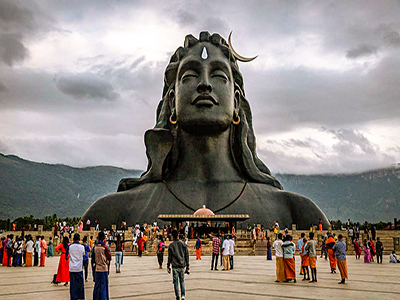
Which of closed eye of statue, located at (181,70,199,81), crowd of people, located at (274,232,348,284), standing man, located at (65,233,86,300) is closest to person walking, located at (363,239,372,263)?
crowd of people, located at (274,232,348,284)

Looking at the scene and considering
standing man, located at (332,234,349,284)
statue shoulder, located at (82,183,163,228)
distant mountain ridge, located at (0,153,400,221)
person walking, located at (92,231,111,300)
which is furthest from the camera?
distant mountain ridge, located at (0,153,400,221)

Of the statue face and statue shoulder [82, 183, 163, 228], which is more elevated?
the statue face

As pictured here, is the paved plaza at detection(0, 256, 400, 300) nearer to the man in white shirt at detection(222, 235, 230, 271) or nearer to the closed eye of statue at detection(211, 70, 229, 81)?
the man in white shirt at detection(222, 235, 230, 271)

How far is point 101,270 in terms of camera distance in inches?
314

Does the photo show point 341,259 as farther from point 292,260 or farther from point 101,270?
point 101,270

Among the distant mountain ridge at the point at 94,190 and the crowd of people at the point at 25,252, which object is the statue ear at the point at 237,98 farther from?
the distant mountain ridge at the point at 94,190

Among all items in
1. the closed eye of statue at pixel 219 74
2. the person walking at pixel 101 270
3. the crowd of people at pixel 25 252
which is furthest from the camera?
the closed eye of statue at pixel 219 74

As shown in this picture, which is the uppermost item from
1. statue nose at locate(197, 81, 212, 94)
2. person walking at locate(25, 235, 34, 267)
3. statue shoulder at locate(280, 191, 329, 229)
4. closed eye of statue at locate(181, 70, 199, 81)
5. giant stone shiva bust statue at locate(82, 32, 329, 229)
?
closed eye of statue at locate(181, 70, 199, 81)

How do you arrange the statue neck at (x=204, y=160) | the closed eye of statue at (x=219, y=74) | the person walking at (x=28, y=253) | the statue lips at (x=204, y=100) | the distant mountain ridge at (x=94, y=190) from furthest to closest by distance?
the distant mountain ridge at (x=94, y=190) < the statue neck at (x=204, y=160) < the closed eye of statue at (x=219, y=74) < the statue lips at (x=204, y=100) < the person walking at (x=28, y=253)

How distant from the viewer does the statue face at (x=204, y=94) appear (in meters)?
30.8

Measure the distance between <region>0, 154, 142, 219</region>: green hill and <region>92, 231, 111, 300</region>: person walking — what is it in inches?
4290

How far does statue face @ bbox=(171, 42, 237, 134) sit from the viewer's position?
3075 centimetres

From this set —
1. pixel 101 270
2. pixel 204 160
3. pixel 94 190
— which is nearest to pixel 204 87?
pixel 204 160

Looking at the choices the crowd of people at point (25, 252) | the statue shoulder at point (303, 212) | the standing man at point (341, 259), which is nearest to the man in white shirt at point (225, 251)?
the standing man at point (341, 259)
